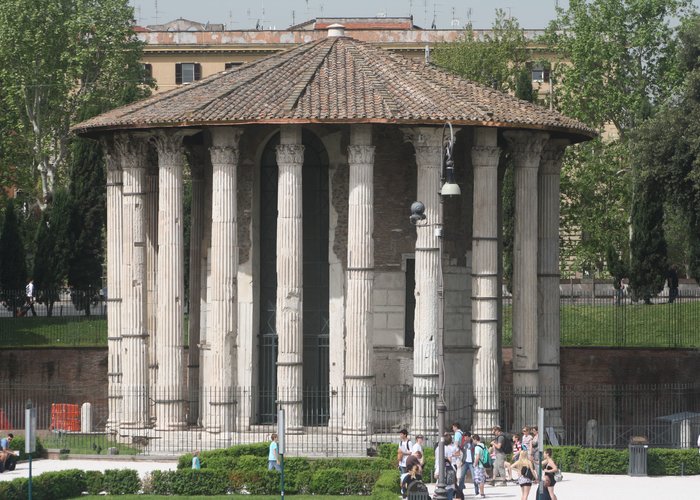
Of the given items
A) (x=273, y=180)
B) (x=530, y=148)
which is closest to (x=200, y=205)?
(x=273, y=180)

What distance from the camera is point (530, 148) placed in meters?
52.4

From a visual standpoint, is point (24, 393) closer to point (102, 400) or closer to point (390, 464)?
point (102, 400)

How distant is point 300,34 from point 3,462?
Result: 60044 millimetres

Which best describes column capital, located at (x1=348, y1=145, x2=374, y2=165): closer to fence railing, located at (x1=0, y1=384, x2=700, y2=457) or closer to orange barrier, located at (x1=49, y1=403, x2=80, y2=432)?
fence railing, located at (x1=0, y1=384, x2=700, y2=457)

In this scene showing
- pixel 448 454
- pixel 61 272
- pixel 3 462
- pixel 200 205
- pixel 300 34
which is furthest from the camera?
pixel 300 34

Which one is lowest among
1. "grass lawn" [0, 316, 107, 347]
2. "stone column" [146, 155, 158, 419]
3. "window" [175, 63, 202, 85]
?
"grass lawn" [0, 316, 107, 347]

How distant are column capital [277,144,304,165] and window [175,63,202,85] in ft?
180

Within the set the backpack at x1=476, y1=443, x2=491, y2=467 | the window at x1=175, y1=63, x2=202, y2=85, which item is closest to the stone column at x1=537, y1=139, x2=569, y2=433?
the backpack at x1=476, y1=443, x2=491, y2=467

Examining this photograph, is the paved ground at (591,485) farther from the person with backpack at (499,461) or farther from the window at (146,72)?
the window at (146,72)

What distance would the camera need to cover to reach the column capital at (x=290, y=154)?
5031cm

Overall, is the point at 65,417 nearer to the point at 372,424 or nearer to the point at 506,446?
Result: the point at 372,424

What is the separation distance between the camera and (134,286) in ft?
176

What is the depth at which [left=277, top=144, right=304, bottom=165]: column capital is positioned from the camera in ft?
165

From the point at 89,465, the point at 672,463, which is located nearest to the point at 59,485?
the point at 89,465
